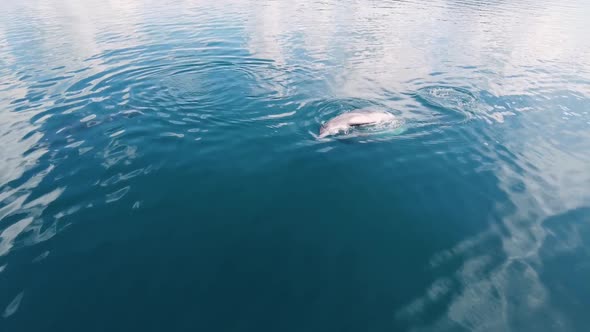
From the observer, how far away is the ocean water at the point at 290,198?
22.3ft

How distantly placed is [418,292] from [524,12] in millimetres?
59609

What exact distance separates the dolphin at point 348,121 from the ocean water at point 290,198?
42cm

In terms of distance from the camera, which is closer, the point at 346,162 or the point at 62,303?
the point at 62,303

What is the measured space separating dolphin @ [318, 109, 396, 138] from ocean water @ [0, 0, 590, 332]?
0.42 metres

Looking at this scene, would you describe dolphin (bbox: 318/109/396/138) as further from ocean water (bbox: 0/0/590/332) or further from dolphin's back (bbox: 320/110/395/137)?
ocean water (bbox: 0/0/590/332)

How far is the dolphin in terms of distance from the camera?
1359 cm

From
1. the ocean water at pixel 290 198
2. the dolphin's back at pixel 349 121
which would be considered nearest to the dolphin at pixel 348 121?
the dolphin's back at pixel 349 121

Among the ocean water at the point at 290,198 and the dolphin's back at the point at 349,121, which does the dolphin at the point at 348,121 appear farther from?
the ocean water at the point at 290,198

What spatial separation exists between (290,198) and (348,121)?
5.37m

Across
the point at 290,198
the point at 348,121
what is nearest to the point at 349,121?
the point at 348,121

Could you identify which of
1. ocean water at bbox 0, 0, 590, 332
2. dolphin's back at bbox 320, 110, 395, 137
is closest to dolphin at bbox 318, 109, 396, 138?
dolphin's back at bbox 320, 110, 395, 137

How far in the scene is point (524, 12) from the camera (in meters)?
49.2

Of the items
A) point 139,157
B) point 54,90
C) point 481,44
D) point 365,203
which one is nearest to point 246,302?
point 365,203

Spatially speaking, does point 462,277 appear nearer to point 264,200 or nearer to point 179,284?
point 264,200
